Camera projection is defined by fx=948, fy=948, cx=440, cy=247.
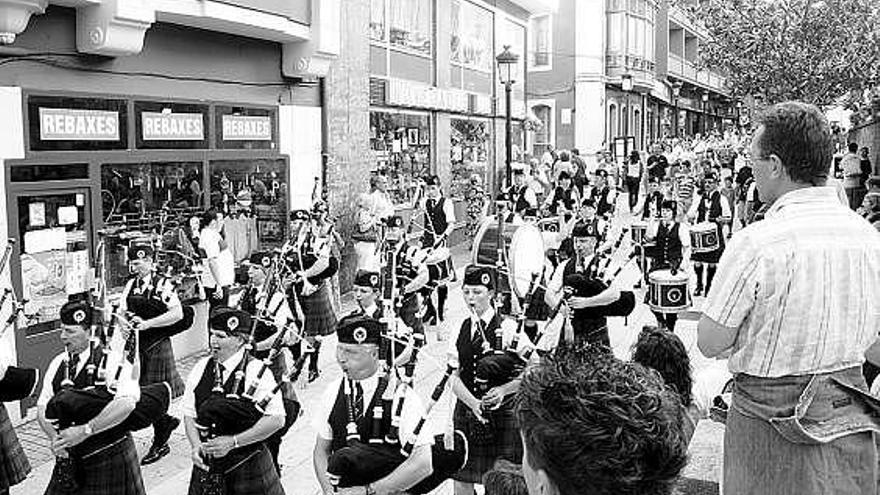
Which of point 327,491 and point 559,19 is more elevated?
point 559,19

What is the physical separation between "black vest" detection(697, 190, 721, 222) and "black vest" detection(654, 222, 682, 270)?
6.66ft

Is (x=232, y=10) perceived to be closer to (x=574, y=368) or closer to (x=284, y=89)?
(x=284, y=89)

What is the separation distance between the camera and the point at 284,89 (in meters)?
11.7

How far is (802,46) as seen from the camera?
1208 centimetres

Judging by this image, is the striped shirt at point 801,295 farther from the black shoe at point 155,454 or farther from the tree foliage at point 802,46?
the tree foliage at point 802,46

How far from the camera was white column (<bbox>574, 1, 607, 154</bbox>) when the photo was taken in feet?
103

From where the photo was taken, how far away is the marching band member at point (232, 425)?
4496 millimetres

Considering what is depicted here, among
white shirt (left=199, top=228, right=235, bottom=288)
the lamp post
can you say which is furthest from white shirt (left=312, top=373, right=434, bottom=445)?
the lamp post

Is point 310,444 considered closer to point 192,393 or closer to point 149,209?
point 192,393

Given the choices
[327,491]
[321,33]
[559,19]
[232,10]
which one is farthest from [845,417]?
[559,19]

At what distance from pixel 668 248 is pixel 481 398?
18.0 feet

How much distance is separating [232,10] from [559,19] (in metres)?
23.2

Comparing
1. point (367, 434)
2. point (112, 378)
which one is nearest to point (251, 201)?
point (112, 378)

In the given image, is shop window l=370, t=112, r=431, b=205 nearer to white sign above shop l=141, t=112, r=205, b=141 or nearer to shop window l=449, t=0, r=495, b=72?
shop window l=449, t=0, r=495, b=72
